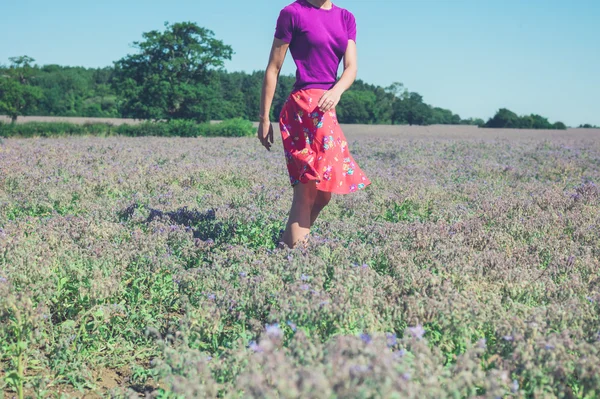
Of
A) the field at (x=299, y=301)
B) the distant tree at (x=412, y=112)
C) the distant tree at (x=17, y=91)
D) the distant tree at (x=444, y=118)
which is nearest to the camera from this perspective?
the field at (x=299, y=301)

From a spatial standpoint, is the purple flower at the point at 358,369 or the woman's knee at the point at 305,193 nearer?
the purple flower at the point at 358,369

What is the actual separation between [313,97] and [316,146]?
346mm

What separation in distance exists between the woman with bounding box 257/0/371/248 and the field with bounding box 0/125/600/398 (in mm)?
471

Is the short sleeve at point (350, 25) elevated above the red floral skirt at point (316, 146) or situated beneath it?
elevated above

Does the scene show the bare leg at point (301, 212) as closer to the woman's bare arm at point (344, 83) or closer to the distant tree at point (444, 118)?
the woman's bare arm at point (344, 83)

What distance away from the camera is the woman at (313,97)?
3809 millimetres

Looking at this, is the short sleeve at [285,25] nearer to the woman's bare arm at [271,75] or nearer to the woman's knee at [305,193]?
the woman's bare arm at [271,75]

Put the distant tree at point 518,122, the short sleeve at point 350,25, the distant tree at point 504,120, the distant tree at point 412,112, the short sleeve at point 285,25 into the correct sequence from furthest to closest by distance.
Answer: the distant tree at point 412,112
the distant tree at point 504,120
the distant tree at point 518,122
the short sleeve at point 350,25
the short sleeve at point 285,25

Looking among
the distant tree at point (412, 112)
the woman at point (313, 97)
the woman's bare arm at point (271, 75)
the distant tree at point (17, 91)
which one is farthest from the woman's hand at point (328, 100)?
the distant tree at point (412, 112)

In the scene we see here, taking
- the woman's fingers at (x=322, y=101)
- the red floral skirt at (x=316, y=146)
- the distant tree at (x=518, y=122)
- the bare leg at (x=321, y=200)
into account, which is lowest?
the bare leg at (x=321, y=200)

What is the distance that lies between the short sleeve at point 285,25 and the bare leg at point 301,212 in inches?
41.6

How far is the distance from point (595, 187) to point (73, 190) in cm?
675

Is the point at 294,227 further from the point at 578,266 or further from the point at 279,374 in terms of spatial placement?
the point at 279,374

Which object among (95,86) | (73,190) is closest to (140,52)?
(73,190)
